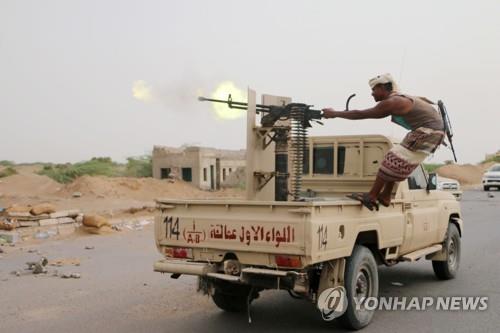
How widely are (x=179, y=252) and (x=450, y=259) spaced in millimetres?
4402

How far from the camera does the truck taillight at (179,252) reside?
5852 millimetres

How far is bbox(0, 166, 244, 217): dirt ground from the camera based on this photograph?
1985cm

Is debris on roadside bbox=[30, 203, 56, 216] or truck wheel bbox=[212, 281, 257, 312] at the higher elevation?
debris on roadside bbox=[30, 203, 56, 216]

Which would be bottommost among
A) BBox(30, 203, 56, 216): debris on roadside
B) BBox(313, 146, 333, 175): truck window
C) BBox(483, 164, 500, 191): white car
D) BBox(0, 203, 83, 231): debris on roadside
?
BBox(0, 203, 83, 231): debris on roadside

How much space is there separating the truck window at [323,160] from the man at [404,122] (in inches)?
56.1

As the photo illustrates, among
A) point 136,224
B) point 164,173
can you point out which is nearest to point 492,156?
point 164,173

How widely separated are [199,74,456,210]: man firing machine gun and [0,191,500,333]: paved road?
136 cm

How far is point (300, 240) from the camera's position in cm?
504

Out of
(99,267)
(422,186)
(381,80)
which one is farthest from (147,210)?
(381,80)

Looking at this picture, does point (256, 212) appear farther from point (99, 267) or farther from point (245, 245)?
point (99, 267)

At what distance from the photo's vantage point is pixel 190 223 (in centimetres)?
580
